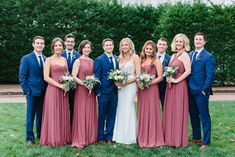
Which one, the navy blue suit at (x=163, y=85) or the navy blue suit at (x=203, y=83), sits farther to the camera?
the navy blue suit at (x=163, y=85)

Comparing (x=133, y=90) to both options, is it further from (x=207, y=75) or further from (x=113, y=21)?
(x=113, y=21)

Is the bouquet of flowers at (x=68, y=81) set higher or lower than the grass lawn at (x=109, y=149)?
higher

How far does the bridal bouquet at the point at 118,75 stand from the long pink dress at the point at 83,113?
1.70ft

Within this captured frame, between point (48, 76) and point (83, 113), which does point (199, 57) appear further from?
point (48, 76)

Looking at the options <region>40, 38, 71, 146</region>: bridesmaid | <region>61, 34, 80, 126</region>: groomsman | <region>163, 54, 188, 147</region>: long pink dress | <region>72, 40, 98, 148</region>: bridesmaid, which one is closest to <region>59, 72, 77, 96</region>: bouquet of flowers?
<region>40, 38, 71, 146</region>: bridesmaid

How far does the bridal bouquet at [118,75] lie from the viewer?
9.35 metres

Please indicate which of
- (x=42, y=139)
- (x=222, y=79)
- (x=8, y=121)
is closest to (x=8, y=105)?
(x=8, y=121)

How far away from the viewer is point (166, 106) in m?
9.61

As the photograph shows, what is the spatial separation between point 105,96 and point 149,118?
1.07m

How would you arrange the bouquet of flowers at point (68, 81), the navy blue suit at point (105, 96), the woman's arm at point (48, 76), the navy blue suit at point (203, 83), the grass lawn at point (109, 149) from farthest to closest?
the navy blue suit at point (105, 96), the woman's arm at point (48, 76), the bouquet of flowers at point (68, 81), the navy blue suit at point (203, 83), the grass lawn at point (109, 149)

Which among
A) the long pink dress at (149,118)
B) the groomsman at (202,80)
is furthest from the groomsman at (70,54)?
the groomsman at (202,80)

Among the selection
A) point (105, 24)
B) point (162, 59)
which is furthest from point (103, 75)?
point (105, 24)

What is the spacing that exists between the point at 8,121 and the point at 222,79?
1326 centimetres

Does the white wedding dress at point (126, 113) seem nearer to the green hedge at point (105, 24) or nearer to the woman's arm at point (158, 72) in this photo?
the woman's arm at point (158, 72)
